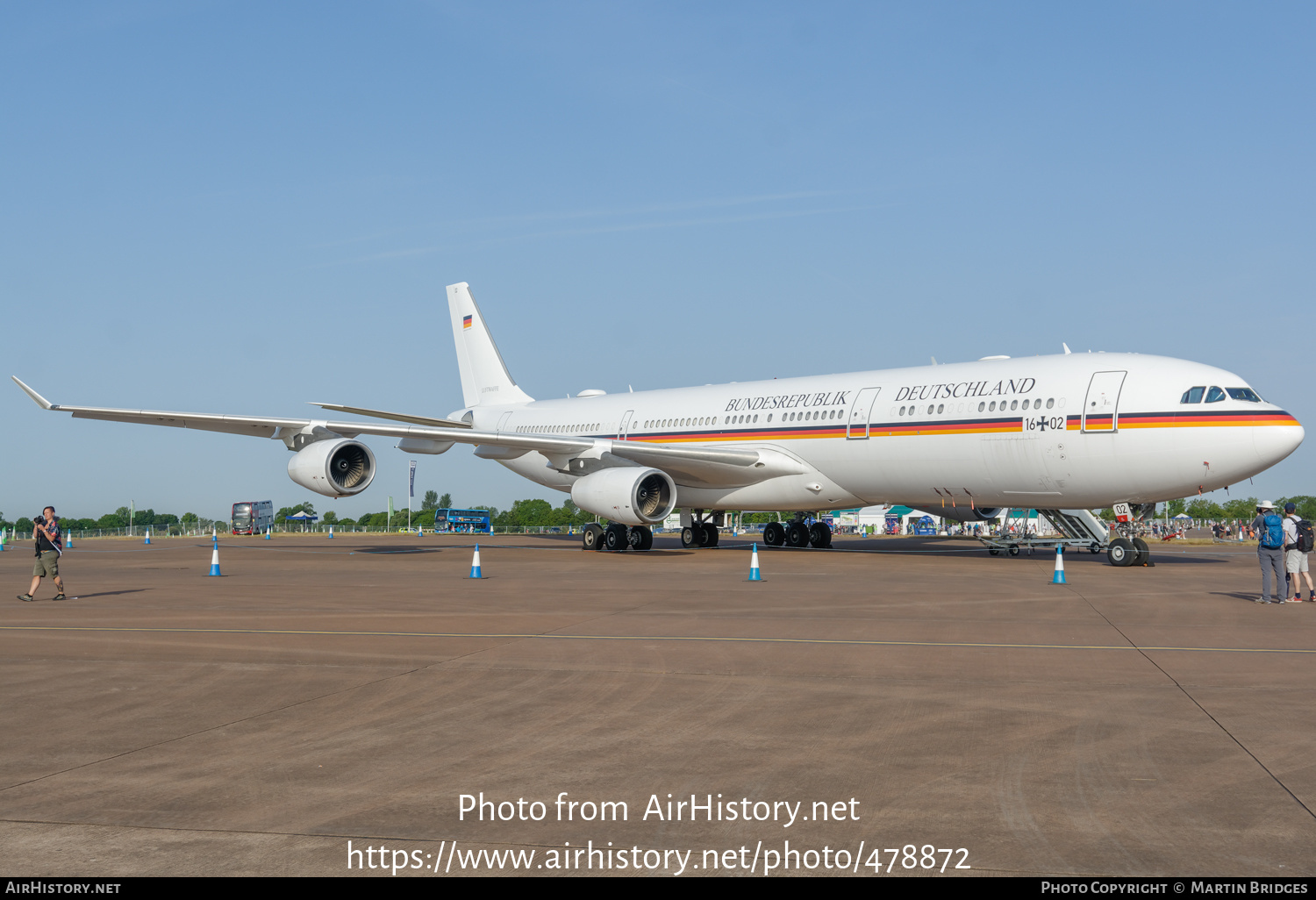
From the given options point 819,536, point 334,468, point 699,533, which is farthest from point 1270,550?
point 334,468

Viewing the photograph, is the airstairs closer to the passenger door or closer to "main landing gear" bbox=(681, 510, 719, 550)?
the passenger door

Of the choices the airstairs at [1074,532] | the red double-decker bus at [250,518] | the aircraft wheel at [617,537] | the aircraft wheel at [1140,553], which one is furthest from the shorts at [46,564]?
the red double-decker bus at [250,518]

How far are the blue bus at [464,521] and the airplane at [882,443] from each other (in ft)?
154

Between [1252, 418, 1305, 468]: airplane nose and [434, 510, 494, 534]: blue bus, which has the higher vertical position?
[1252, 418, 1305, 468]: airplane nose

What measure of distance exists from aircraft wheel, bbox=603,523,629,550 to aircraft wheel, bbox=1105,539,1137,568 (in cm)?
1273

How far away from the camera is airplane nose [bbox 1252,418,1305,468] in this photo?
2120 centimetres

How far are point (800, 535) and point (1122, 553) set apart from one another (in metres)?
11.9

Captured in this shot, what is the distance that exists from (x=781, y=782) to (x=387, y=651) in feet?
19.3

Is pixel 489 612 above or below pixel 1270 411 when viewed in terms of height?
below

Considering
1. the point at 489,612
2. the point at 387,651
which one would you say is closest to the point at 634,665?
the point at 387,651

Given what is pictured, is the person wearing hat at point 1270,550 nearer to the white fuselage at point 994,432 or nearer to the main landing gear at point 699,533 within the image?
the white fuselage at point 994,432

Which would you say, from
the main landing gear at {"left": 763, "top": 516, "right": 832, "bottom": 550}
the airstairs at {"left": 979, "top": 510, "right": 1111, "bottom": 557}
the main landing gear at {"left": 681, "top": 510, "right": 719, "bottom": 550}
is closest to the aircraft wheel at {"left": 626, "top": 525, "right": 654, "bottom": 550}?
the main landing gear at {"left": 681, "top": 510, "right": 719, "bottom": 550}

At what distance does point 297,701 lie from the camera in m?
7.93
